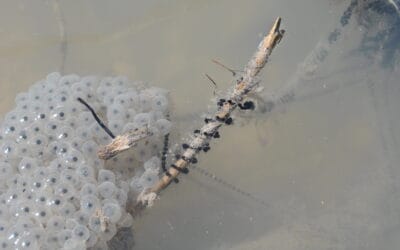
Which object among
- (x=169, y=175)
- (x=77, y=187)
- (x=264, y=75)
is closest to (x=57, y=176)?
(x=77, y=187)

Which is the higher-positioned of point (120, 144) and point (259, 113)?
point (259, 113)

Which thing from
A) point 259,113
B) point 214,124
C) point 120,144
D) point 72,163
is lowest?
point 72,163

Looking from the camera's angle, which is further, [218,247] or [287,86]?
[287,86]

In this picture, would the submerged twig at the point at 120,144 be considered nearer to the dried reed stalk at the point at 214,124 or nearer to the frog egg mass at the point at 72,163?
the frog egg mass at the point at 72,163

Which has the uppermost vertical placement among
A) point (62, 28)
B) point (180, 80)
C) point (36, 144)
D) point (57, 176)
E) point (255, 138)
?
point (62, 28)

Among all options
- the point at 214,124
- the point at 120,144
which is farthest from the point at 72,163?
the point at 214,124

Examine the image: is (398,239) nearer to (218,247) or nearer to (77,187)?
(218,247)

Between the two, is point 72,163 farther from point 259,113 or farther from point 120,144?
point 259,113
